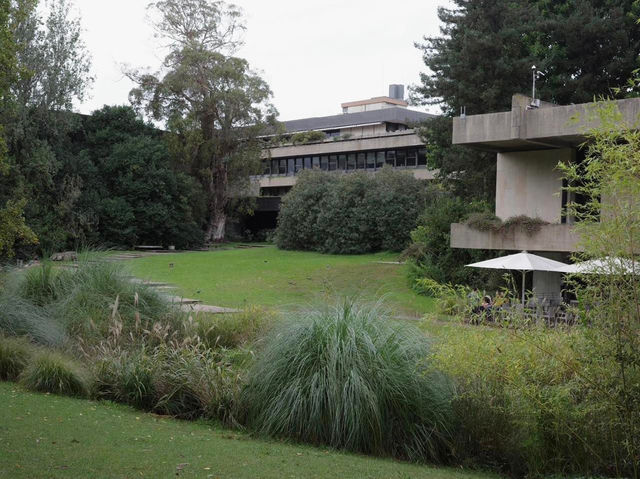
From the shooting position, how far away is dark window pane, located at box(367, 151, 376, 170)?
6119 cm

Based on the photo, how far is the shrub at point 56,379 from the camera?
32.0ft

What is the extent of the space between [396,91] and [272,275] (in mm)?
63749

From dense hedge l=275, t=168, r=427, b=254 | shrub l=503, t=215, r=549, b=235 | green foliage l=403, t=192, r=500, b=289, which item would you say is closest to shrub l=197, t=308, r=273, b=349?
shrub l=503, t=215, r=549, b=235

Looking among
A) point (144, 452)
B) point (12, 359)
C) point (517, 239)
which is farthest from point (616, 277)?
point (517, 239)

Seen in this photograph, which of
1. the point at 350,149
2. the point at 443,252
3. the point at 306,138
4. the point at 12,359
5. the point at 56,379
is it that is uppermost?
the point at 306,138

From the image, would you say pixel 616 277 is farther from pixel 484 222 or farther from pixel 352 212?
pixel 352 212

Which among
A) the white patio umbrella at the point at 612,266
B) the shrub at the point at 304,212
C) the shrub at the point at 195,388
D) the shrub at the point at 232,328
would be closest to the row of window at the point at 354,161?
the shrub at the point at 304,212

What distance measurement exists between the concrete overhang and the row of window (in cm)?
3155

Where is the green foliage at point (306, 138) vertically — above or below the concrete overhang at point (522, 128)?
above

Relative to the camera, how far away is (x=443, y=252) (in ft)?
96.4

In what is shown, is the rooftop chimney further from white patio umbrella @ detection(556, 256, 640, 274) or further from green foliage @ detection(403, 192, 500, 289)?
white patio umbrella @ detection(556, 256, 640, 274)

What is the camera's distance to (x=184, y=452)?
270 inches

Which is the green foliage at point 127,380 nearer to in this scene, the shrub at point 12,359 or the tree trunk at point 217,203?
the shrub at point 12,359

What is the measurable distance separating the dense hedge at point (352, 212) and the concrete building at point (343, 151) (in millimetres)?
11247
